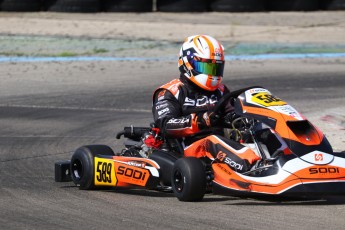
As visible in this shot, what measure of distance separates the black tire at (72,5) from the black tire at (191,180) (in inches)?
582

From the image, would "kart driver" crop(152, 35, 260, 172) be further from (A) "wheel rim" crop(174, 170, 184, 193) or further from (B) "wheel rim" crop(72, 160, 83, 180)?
(B) "wheel rim" crop(72, 160, 83, 180)

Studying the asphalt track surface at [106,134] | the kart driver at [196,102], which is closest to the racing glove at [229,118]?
the kart driver at [196,102]

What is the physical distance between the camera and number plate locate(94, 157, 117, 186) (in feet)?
24.2

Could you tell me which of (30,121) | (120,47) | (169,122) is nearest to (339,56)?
(120,47)

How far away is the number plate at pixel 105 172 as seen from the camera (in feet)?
24.2

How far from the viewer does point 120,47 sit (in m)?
18.1

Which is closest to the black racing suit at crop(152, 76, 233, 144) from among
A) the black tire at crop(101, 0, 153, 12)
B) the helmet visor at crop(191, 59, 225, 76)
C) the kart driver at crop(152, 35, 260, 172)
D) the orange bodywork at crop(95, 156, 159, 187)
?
the kart driver at crop(152, 35, 260, 172)

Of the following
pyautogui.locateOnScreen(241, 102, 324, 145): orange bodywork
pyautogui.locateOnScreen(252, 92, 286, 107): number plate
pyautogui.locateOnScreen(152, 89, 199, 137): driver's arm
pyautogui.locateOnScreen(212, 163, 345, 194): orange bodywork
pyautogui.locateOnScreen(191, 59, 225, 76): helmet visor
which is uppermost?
pyautogui.locateOnScreen(191, 59, 225, 76): helmet visor

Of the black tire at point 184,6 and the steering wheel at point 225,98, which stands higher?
the steering wheel at point 225,98

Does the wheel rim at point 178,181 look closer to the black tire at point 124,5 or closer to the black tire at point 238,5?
the black tire at point 124,5

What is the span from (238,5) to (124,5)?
101 inches

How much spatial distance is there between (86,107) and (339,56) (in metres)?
6.38

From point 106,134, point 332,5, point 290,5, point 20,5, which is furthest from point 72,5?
point 106,134

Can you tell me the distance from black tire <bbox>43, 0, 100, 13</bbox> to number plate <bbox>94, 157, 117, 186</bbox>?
554 inches
